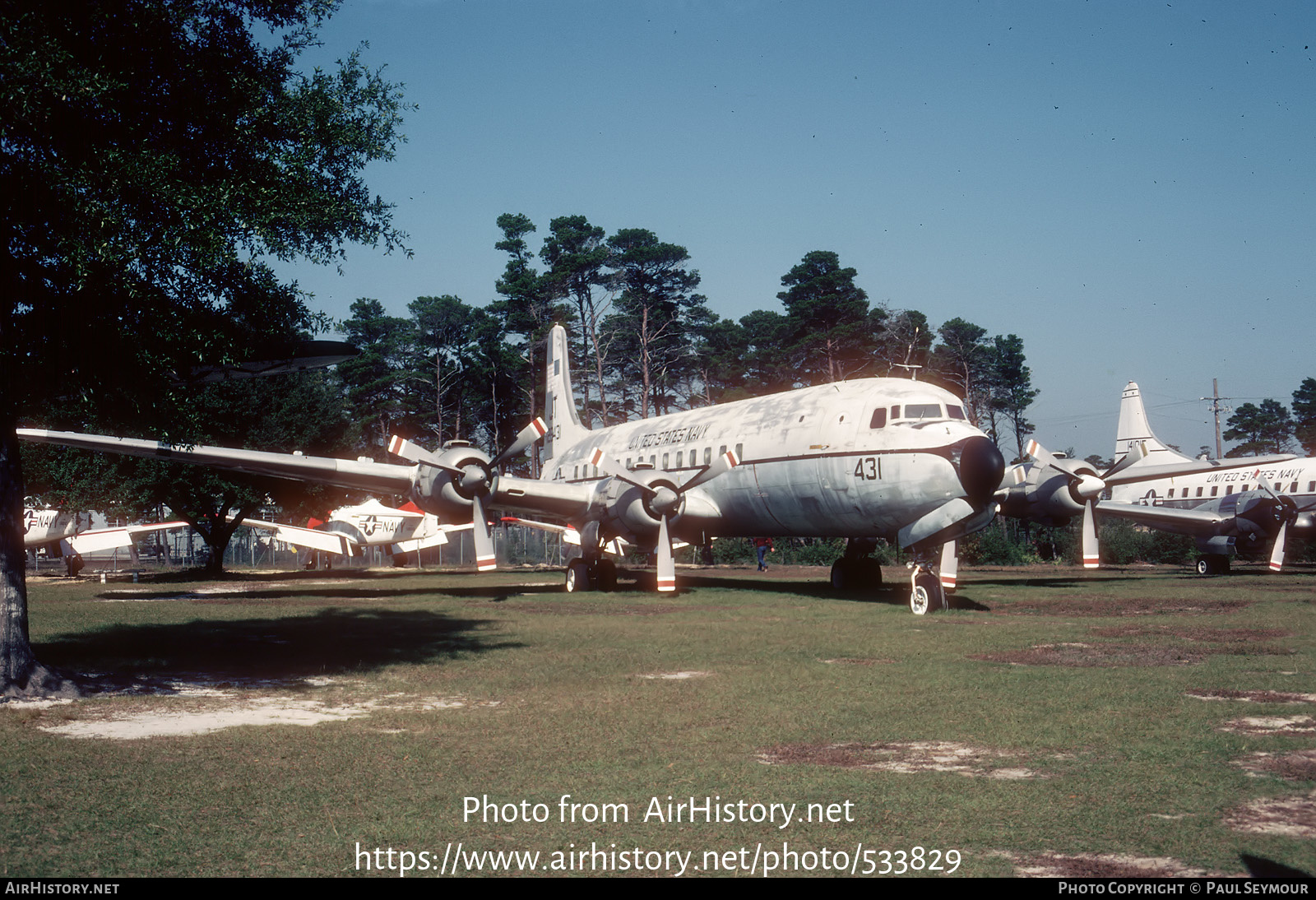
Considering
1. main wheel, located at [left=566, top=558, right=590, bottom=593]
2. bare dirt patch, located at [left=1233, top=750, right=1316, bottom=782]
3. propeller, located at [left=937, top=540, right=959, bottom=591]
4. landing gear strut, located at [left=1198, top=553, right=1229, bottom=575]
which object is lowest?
landing gear strut, located at [left=1198, top=553, right=1229, bottom=575]

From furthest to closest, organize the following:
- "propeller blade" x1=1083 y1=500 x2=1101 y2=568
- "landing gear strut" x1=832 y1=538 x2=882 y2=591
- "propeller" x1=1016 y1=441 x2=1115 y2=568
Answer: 1. "landing gear strut" x1=832 y1=538 x2=882 y2=591
2. "propeller" x1=1016 y1=441 x2=1115 y2=568
3. "propeller blade" x1=1083 y1=500 x2=1101 y2=568

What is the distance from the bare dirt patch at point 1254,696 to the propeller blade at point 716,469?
12.9m

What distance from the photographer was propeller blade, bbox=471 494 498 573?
66.0ft

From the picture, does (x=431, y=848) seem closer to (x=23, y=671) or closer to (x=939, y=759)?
(x=939, y=759)

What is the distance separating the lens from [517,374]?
72500mm

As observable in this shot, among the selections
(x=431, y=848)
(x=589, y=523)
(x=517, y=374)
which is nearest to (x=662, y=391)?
(x=517, y=374)

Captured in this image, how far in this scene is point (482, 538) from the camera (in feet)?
67.1

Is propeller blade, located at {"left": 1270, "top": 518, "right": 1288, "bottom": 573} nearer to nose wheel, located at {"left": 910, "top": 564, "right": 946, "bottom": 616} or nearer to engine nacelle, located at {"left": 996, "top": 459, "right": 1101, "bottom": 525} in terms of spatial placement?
engine nacelle, located at {"left": 996, "top": 459, "right": 1101, "bottom": 525}

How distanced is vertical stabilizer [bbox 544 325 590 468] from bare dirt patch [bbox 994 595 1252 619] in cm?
1728

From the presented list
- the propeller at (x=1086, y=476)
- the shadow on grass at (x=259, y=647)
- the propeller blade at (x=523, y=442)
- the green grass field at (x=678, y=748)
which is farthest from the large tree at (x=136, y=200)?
the propeller at (x=1086, y=476)

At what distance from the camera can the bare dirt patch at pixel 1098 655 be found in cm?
1168

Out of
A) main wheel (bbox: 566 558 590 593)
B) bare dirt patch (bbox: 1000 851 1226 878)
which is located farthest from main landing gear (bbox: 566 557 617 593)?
bare dirt patch (bbox: 1000 851 1226 878)

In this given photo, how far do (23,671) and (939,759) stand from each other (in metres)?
9.53

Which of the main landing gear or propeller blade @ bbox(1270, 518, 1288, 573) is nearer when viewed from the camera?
the main landing gear
